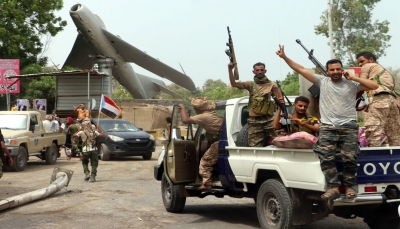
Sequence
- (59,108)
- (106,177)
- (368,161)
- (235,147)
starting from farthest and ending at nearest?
(59,108)
(106,177)
(235,147)
(368,161)

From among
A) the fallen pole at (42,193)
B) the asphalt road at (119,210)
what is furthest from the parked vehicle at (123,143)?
the fallen pole at (42,193)

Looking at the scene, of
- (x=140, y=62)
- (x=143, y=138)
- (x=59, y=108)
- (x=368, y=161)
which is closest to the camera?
(x=368, y=161)

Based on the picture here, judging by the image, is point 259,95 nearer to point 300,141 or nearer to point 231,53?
point 231,53

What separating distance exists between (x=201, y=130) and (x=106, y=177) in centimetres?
A: 690

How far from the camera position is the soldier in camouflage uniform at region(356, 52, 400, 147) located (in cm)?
739

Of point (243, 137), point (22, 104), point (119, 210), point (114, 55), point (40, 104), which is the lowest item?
point (119, 210)

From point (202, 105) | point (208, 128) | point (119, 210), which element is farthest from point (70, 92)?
point (208, 128)

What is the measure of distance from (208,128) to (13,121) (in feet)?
34.9

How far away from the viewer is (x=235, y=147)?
7.90 m

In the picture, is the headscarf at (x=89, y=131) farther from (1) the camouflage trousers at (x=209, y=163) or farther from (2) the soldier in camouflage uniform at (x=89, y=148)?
(1) the camouflage trousers at (x=209, y=163)

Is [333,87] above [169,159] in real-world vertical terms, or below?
above

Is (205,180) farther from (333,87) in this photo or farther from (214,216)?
(333,87)

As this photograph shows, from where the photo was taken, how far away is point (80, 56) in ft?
133

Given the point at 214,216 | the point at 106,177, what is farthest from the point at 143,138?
the point at 214,216
